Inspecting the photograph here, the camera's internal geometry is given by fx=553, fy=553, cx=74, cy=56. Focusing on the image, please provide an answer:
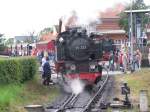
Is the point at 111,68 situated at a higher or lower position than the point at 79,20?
lower

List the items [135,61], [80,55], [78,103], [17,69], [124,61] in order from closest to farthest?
[78,103] → [17,69] → [80,55] → [124,61] → [135,61]

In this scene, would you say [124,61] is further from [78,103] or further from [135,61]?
[78,103]

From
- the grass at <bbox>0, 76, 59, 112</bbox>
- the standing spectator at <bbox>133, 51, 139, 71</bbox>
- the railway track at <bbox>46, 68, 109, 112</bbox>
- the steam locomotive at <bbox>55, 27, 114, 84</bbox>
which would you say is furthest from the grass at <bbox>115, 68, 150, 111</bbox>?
the standing spectator at <bbox>133, 51, 139, 71</bbox>

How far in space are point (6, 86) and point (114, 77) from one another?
39.7ft

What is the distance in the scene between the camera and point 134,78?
30.4m

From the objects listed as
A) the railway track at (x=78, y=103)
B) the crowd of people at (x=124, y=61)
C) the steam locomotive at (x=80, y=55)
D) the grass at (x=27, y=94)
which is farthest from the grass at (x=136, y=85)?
the crowd of people at (x=124, y=61)

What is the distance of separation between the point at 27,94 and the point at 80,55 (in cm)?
509

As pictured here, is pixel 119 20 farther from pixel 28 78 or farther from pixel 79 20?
pixel 28 78

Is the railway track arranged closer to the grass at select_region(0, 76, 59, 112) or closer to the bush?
the grass at select_region(0, 76, 59, 112)

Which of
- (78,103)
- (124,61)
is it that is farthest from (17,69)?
(124,61)

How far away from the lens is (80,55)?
89.7ft

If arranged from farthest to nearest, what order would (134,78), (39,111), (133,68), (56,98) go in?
(133,68), (134,78), (56,98), (39,111)

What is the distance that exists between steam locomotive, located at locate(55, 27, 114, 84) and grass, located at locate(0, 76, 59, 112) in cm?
132

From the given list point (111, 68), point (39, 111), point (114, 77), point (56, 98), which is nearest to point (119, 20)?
point (111, 68)
